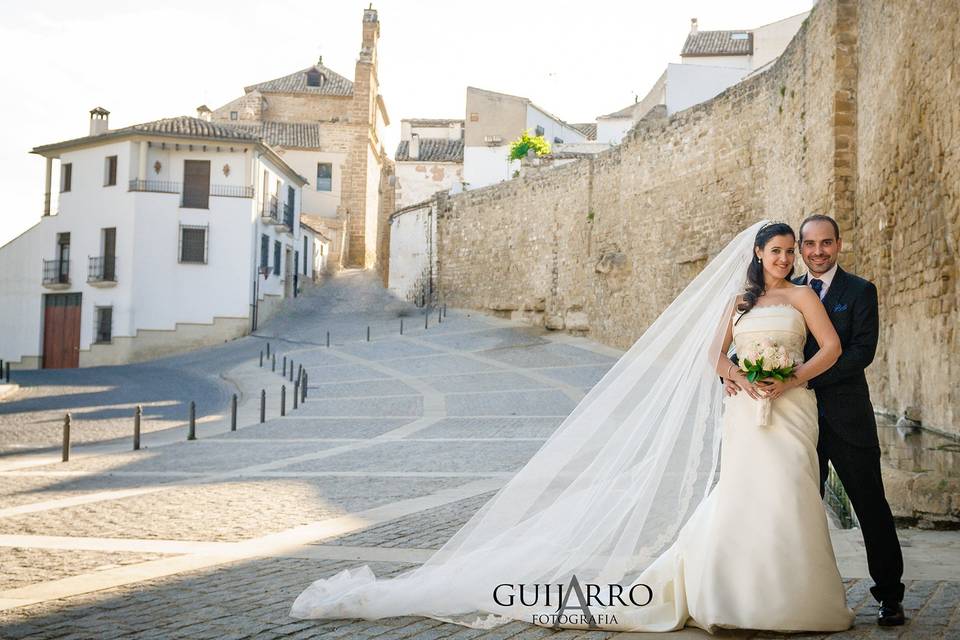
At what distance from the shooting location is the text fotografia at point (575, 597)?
386cm

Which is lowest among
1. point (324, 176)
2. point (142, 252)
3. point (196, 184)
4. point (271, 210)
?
point (142, 252)

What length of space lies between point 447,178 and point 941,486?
145 ft

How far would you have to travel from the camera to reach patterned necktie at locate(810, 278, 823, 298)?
4.18m

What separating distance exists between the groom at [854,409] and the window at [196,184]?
30.9m

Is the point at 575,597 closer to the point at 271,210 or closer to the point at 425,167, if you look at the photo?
the point at 271,210

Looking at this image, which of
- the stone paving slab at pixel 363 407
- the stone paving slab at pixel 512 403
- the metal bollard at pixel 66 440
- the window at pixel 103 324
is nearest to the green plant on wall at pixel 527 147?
the window at pixel 103 324

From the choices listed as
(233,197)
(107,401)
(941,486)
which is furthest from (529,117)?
(941,486)

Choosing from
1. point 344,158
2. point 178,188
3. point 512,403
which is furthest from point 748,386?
point 344,158

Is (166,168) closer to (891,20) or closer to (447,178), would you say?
(447,178)

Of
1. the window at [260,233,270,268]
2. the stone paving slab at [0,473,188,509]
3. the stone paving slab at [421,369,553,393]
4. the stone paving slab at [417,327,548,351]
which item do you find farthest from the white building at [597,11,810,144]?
the stone paving slab at [0,473,188,509]

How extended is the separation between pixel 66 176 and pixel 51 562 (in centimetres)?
3245

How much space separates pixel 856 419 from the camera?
3.95 m

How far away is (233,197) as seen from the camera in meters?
32.6

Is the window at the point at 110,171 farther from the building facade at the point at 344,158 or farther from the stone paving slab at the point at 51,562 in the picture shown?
the stone paving slab at the point at 51,562
